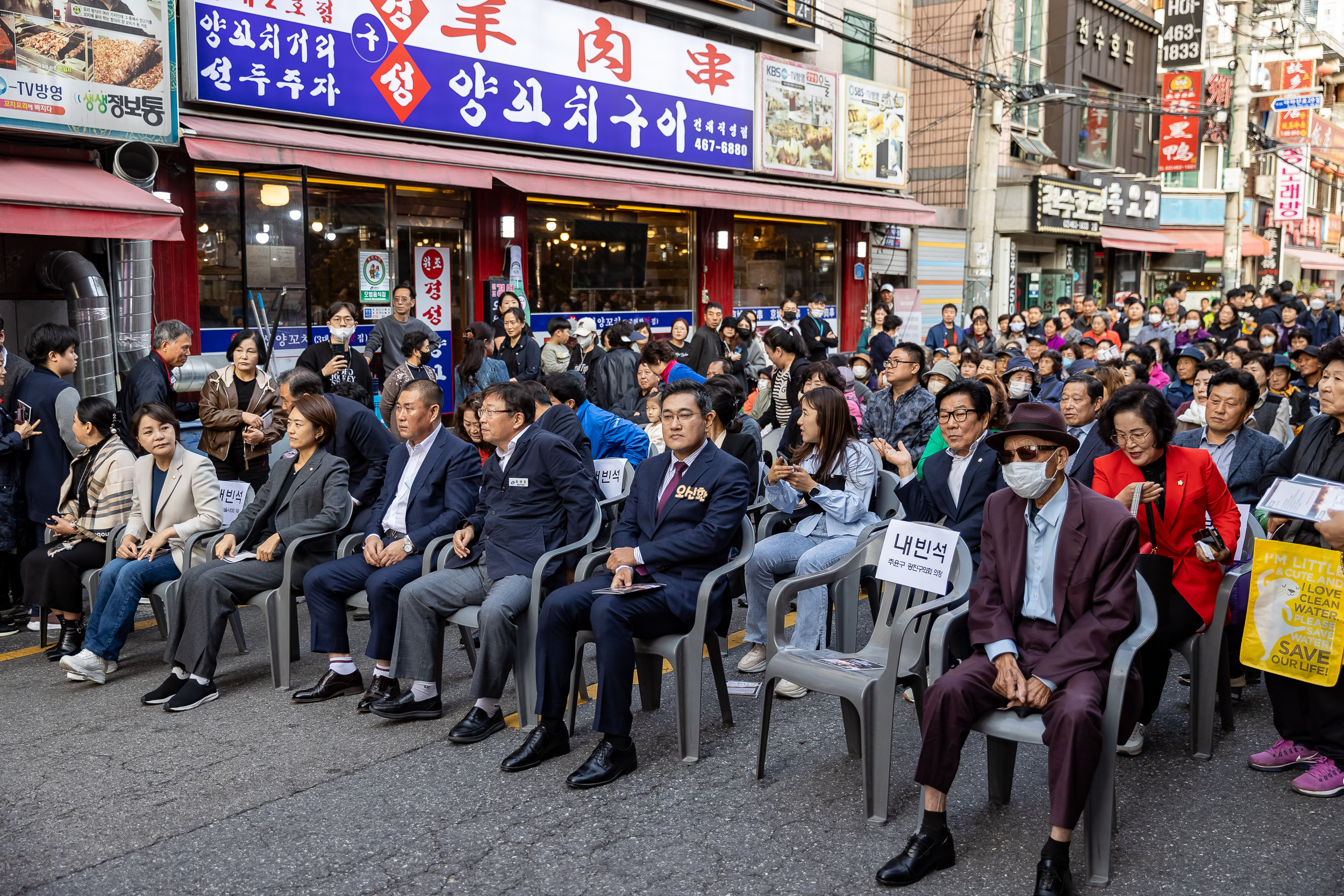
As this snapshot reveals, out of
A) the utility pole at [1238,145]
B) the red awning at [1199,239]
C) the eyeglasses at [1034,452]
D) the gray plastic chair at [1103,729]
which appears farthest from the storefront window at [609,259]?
the red awning at [1199,239]

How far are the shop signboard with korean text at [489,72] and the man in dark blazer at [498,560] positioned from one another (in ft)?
23.8

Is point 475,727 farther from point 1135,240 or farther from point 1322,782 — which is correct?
point 1135,240

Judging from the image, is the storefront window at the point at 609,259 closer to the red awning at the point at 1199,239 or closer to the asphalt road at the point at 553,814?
the asphalt road at the point at 553,814

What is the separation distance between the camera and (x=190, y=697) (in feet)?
18.6

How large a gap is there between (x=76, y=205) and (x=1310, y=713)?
9.39 m

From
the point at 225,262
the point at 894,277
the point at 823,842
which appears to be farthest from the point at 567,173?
the point at 823,842

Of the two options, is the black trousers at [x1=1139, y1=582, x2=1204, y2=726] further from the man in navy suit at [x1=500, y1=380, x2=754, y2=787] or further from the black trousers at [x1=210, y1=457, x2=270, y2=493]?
the black trousers at [x1=210, y1=457, x2=270, y2=493]

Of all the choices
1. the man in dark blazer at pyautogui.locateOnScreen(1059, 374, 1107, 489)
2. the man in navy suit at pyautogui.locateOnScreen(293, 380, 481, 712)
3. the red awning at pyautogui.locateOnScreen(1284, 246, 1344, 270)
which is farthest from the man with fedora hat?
the red awning at pyautogui.locateOnScreen(1284, 246, 1344, 270)

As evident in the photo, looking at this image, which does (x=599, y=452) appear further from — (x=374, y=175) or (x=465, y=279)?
(x=465, y=279)

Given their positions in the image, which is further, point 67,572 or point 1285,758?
point 67,572

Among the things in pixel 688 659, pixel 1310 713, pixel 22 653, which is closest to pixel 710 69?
pixel 22 653

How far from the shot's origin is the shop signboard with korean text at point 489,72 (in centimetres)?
1139

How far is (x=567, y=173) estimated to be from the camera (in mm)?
14180

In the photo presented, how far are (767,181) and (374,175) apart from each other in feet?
26.8
